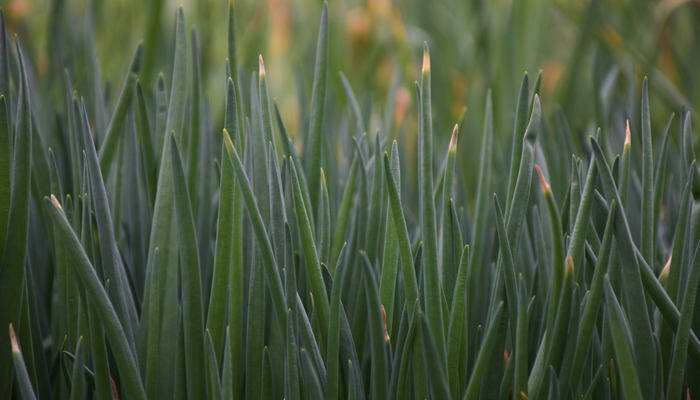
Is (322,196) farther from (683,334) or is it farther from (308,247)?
(683,334)

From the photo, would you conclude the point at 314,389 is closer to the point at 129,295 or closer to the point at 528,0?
the point at 129,295

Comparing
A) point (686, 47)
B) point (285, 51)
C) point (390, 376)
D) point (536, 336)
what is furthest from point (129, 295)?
point (686, 47)

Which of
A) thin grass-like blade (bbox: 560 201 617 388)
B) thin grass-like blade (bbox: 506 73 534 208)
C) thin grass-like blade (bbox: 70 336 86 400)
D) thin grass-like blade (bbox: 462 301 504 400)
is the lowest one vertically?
thin grass-like blade (bbox: 70 336 86 400)

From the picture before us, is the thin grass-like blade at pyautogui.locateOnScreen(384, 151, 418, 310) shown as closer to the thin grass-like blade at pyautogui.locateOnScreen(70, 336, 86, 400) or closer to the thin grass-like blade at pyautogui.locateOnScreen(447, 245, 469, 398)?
the thin grass-like blade at pyautogui.locateOnScreen(447, 245, 469, 398)

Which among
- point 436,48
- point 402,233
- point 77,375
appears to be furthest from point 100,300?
point 436,48

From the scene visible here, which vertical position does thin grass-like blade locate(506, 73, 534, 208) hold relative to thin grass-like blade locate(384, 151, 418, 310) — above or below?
above

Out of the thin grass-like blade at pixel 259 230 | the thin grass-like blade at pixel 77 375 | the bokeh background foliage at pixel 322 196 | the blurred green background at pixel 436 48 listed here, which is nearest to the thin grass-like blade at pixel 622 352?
the bokeh background foliage at pixel 322 196

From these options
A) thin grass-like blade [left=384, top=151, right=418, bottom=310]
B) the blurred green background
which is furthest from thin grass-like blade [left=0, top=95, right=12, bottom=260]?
the blurred green background

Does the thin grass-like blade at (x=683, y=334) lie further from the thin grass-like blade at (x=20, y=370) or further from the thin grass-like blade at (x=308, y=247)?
the thin grass-like blade at (x=20, y=370)

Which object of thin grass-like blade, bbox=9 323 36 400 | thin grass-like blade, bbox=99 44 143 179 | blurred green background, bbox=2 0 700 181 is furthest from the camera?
blurred green background, bbox=2 0 700 181
